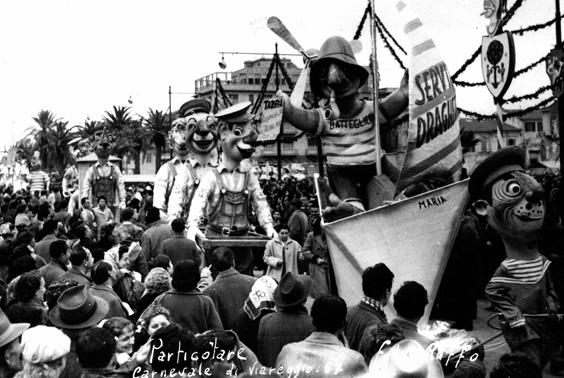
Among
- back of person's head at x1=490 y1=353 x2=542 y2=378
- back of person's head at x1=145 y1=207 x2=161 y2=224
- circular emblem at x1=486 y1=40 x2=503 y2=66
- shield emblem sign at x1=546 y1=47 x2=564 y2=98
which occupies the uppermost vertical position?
circular emblem at x1=486 y1=40 x2=503 y2=66

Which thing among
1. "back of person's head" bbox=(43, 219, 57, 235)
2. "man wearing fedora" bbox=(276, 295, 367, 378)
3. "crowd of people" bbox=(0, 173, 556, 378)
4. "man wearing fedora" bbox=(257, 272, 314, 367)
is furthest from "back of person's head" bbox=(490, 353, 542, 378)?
"back of person's head" bbox=(43, 219, 57, 235)

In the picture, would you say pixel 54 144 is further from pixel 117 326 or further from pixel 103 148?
pixel 117 326

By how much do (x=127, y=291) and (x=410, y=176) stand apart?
2.97 meters

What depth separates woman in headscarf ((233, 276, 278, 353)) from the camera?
619 cm

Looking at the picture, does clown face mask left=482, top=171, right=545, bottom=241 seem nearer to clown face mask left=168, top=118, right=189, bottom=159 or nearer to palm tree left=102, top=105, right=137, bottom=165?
clown face mask left=168, top=118, right=189, bottom=159

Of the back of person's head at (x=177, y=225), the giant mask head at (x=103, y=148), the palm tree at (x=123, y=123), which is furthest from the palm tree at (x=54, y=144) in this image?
the back of person's head at (x=177, y=225)

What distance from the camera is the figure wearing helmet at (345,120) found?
8797 millimetres

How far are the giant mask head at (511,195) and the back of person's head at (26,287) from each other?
147 inches

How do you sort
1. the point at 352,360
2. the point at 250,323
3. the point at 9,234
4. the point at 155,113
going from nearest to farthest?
the point at 352,360, the point at 250,323, the point at 9,234, the point at 155,113

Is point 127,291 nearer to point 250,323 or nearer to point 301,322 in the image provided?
point 250,323

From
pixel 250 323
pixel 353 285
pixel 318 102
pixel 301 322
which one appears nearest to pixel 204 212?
pixel 318 102

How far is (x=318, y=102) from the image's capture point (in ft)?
32.3

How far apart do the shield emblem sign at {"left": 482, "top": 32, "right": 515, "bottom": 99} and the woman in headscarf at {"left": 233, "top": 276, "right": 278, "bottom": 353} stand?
226 inches

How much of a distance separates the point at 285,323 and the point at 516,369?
2.04 meters
